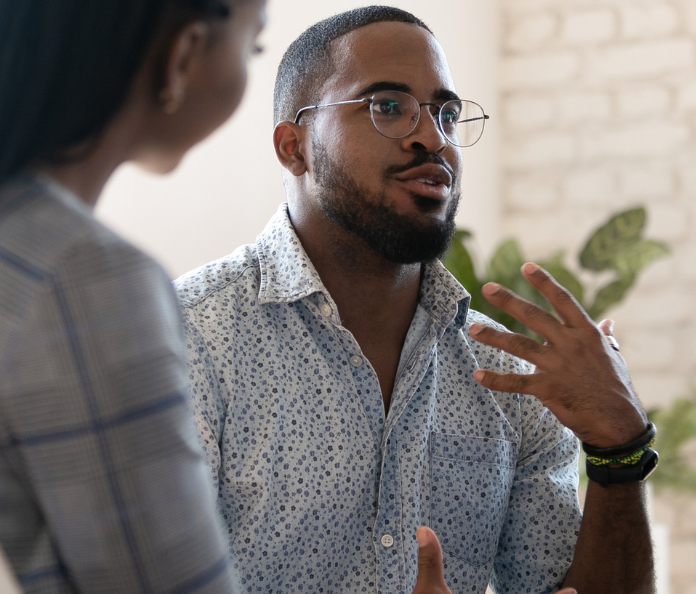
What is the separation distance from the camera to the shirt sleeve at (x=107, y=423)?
1.51 feet

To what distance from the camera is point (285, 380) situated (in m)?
1.21

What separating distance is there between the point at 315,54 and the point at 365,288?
0.47 m

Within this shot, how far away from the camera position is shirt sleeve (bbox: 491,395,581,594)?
1323mm

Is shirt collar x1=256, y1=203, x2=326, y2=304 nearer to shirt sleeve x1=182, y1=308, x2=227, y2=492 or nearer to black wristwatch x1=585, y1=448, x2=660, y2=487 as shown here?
shirt sleeve x1=182, y1=308, x2=227, y2=492

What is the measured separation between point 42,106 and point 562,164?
308 cm

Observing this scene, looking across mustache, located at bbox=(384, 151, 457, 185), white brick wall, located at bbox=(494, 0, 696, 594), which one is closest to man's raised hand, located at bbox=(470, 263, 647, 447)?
mustache, located at bbox=(384, 151, 457, 185)

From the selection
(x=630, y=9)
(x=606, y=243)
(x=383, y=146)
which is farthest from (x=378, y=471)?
(x=630, y=9)

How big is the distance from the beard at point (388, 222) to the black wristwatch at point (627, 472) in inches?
17.4

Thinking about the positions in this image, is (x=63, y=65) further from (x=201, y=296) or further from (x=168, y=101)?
(x=201, y=296)

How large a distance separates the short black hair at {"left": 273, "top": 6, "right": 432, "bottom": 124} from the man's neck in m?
0.27

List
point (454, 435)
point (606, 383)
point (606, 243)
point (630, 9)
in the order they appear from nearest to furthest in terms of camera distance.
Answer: point (606, 383)
point (454, 435)
point (606, 243)
point (630, 9)

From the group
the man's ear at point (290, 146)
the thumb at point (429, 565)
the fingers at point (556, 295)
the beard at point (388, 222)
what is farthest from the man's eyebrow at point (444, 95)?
the thumb at point (429, 565)

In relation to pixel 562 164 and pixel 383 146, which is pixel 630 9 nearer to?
pixel 562 164

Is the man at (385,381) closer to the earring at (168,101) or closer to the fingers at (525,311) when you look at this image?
the fingers at (525,311)
